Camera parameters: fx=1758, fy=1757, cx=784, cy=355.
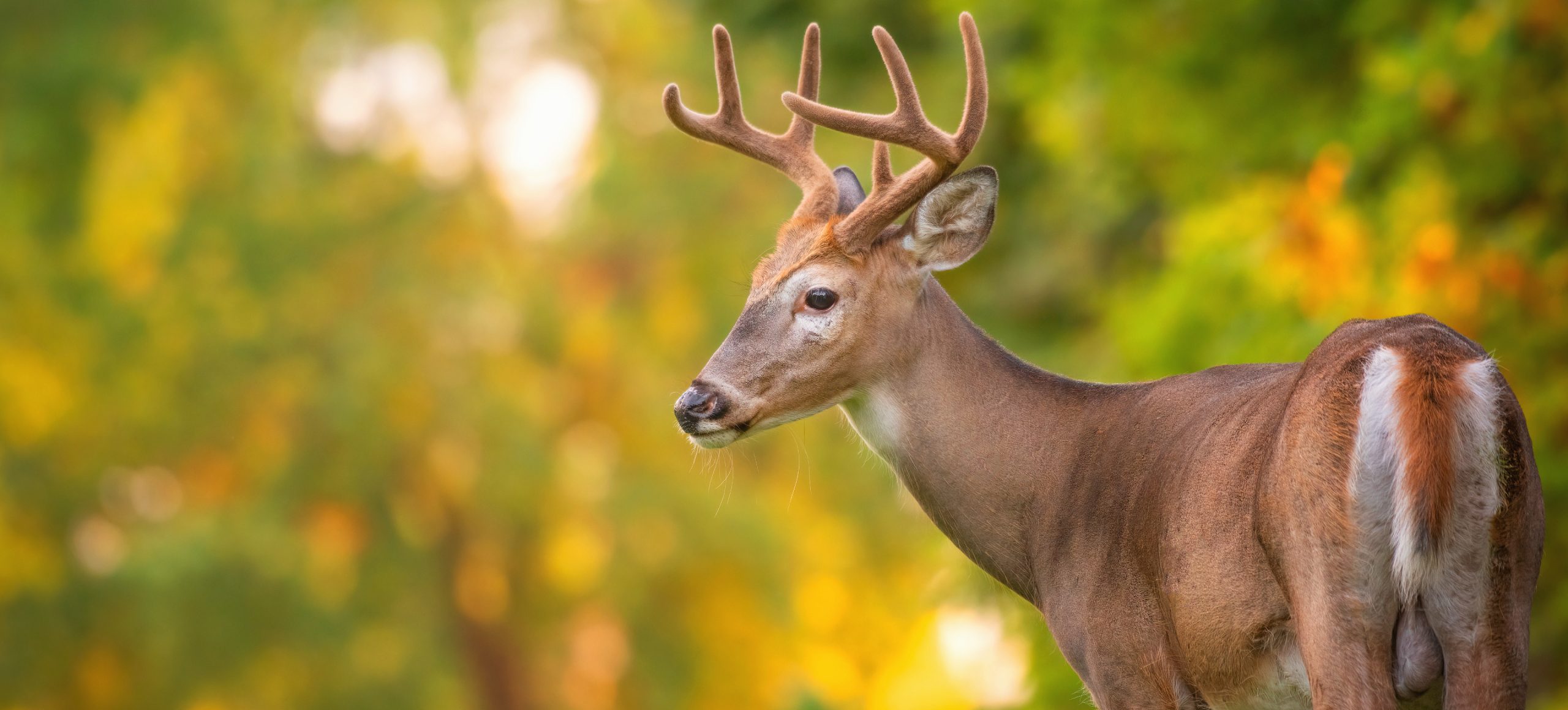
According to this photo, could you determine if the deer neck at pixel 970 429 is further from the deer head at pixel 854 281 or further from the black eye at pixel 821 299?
the black eye at pixel 821 299

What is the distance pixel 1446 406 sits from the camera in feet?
11.3

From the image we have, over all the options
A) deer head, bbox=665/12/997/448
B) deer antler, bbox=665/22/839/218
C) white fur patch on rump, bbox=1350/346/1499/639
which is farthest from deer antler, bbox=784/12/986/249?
white fur patch on rump, bbox=1350/346/1499/639

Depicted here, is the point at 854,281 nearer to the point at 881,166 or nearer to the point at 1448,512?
the point at 881,166

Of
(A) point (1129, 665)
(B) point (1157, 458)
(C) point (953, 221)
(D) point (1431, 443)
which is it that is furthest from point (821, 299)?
(D) point (1431, 443)

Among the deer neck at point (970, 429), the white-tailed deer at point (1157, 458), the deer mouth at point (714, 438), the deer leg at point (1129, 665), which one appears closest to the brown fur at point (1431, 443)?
the white-tailed deer at point (1157, 458)

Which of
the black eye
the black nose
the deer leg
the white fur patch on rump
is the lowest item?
the deer leg

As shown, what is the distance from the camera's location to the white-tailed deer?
3.49 m

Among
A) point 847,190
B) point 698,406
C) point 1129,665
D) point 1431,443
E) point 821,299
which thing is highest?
point 847,190

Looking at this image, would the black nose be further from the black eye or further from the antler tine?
the antler tine

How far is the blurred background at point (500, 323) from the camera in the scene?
11.9m

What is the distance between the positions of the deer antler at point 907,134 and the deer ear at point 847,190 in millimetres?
250

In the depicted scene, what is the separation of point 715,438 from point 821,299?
51 centimetres

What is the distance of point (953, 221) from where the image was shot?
5.12 m

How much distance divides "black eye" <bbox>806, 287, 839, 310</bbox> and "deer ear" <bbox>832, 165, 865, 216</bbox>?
1.30ft
